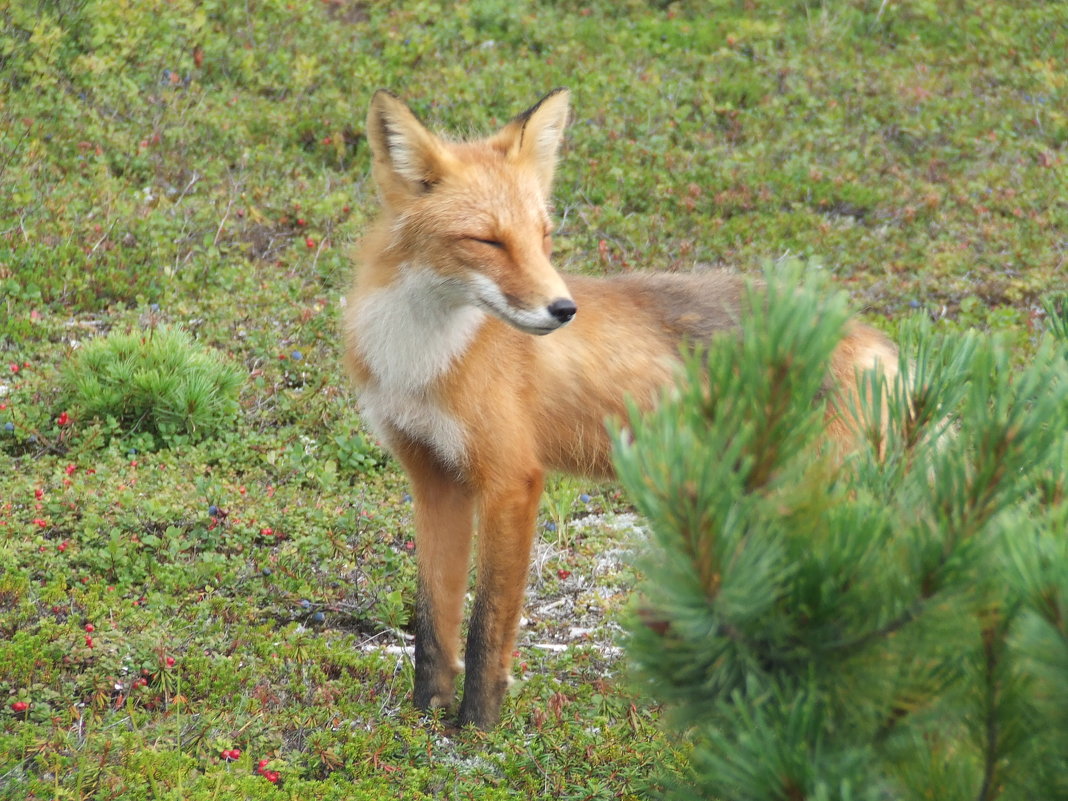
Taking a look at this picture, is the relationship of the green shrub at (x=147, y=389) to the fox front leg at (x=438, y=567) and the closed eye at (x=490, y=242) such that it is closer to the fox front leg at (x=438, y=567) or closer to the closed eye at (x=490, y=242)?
the fox front leg at (x=438, y=567)

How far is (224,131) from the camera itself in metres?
10.9

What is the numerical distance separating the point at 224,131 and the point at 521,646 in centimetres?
699

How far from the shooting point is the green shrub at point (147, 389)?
7258mm

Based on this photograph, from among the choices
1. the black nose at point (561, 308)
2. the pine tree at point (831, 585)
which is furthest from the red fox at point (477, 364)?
the pine tree at point (831, 585)

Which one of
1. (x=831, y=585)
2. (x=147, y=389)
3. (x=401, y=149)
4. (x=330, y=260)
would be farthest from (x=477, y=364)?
(x=330, y=260)

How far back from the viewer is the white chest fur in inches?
193

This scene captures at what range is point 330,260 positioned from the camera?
375 inches

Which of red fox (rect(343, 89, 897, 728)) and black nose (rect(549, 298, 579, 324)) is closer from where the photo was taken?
black nose (rect(549, 298, 579, 324))

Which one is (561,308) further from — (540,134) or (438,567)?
(438,567)

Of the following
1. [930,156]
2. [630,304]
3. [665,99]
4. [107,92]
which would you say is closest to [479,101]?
[665,99]

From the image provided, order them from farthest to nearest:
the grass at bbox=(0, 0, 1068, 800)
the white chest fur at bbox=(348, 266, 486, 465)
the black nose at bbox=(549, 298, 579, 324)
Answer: the white chest fur at bbox=(348, 266, 486, 465) < the grass at bbox=(0, 0, 1068, 800) < the black nose at bbox=(549, 298, 579, 324)

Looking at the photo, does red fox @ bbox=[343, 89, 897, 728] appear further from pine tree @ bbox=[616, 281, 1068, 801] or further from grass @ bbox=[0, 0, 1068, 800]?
pine tree @ bbox=[616, 281, 1068, 801]

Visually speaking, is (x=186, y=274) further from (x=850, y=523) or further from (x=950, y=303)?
(x=850, y=523)

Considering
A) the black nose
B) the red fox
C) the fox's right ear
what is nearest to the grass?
the red fox
